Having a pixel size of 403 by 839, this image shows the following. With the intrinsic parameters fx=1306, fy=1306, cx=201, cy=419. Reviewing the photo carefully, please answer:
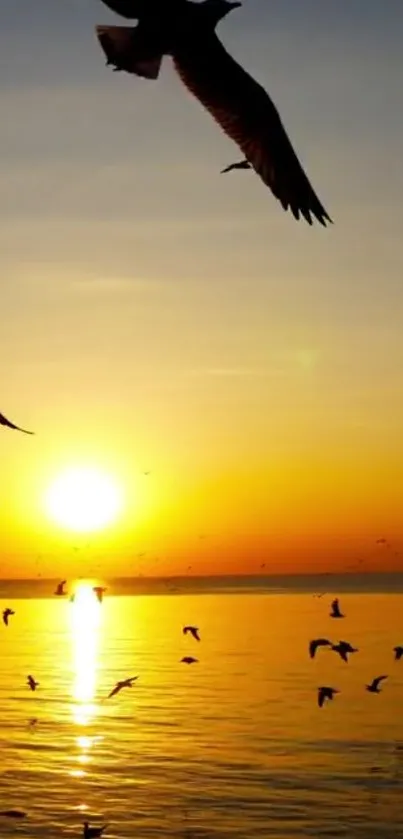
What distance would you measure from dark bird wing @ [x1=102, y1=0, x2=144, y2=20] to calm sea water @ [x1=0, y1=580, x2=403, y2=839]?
15.2 metres

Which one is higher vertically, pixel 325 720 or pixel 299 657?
pixel 299 657

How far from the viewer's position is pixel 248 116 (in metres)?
12.4

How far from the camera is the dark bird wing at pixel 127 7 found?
9.87 m

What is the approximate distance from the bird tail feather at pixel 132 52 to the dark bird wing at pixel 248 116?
729 millimetres

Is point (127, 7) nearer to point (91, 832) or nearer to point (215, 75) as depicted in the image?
point (215, 75)

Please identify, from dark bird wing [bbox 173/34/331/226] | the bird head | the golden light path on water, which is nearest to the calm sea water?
the golden light path on water

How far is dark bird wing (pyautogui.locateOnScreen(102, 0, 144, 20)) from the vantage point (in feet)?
32.4

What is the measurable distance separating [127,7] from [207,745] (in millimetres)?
23543

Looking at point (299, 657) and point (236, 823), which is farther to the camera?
point (299, 657)

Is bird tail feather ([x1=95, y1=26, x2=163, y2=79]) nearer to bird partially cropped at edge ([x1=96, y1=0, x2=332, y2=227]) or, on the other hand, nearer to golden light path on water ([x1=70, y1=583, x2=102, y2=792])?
bird partially cropped at edge ([x1=96, y1=0, x2=332, y2=227])

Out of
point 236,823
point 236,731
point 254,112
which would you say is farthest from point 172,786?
point 254,112

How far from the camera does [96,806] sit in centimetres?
2427

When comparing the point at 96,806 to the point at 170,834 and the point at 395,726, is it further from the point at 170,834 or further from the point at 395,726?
the point at 395,726

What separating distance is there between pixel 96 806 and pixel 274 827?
3858 mm
